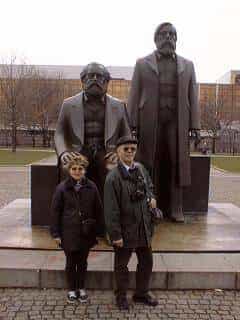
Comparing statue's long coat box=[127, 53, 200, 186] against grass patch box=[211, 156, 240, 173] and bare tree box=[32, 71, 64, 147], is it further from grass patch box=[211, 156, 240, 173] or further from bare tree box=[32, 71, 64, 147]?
bare tree box=[32, 71, 64, 147]

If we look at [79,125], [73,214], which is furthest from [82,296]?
[79,125]

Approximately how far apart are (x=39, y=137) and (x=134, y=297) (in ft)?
160

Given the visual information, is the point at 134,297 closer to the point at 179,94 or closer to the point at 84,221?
the point at 84,221

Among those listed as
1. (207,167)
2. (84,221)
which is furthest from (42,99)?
(84,221)

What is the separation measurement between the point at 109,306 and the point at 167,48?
4002mm

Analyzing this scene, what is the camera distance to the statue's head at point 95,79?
200 inches

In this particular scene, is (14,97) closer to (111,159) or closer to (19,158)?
(19,158)

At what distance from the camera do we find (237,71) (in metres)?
74.3

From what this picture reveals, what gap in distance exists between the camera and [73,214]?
156 inches

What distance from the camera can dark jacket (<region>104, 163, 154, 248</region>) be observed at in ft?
12.3

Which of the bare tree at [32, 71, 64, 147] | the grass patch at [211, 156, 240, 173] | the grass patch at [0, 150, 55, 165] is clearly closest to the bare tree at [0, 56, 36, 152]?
the bare tree at [32, 71, 64, 147]

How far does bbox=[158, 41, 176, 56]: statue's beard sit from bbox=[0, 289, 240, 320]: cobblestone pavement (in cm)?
365

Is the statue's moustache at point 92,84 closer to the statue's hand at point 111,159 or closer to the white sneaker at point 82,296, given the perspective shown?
the statue's hand at point 111,159

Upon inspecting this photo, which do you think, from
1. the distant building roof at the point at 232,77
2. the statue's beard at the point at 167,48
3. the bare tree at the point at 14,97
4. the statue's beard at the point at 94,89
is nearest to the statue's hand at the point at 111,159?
the statue's beard at the point at 94,89
